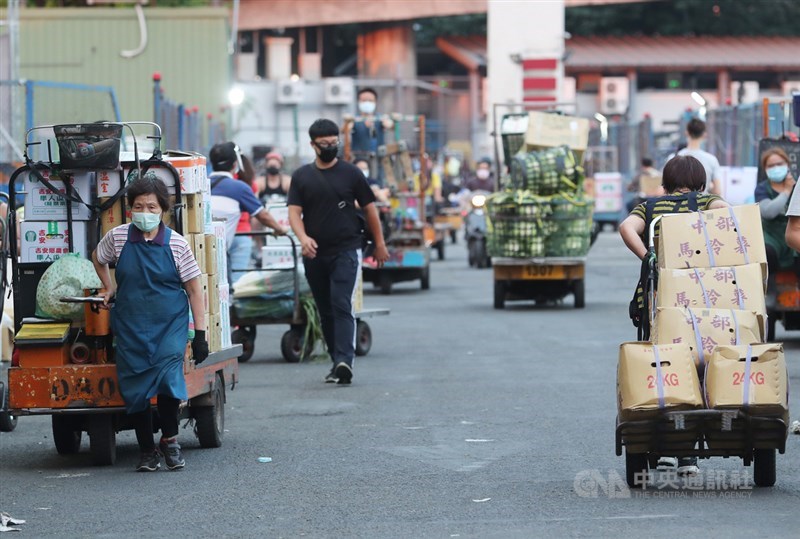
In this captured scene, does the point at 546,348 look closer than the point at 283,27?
Yes

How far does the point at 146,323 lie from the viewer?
918cm

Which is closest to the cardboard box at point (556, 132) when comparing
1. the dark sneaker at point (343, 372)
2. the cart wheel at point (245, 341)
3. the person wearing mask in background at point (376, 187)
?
the person wearing mask in background at point (376, 187)

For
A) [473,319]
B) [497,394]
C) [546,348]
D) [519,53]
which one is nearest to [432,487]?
[497,394]

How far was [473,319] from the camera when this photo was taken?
19.6 meters

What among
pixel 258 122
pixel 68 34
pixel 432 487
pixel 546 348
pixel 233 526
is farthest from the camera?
pixel 258 122

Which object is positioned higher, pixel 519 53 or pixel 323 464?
pixel 519 53

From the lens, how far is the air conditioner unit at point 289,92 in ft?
183

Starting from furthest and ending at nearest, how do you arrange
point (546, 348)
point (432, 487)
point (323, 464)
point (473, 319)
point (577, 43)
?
point (577, 43)
point (473, 319)
point (546, 348)
point (323, 464)
point (432, 487)

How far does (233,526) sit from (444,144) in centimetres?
5683

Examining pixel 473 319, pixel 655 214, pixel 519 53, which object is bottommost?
pixel 473 319

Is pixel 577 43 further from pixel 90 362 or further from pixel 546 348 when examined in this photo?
pixel 90 362

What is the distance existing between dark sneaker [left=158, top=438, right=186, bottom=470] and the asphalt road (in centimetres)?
8

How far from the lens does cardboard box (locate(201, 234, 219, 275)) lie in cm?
1021

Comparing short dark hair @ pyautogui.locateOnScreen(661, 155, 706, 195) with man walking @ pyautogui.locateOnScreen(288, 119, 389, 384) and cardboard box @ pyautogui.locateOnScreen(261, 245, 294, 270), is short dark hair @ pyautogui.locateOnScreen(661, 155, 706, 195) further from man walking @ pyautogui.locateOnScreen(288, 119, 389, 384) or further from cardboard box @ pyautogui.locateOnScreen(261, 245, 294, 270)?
cardboard box @ pyautogui.locateOnScreen(261, 245, 294, 270)
